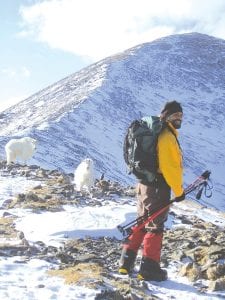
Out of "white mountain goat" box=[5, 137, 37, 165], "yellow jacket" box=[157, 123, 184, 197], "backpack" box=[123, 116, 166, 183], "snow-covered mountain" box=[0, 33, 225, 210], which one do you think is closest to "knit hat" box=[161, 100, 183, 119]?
"backpack" box=[123, 116, 166, 183]

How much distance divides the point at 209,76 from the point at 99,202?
417 feet

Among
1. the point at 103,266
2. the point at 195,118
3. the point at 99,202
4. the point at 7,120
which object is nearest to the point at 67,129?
the point at 7,120

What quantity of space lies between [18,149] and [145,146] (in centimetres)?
1588

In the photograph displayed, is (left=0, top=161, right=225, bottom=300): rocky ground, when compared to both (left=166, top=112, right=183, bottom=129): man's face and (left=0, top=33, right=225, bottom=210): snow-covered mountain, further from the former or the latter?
(left=0, top=33, right=225, bottom=210): snow-covered mountain

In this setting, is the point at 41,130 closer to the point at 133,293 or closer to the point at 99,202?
the point at 99,202

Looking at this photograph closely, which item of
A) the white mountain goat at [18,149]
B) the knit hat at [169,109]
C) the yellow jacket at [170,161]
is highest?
the white mountain goat at [18,149]

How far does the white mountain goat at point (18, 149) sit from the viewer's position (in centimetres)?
2227

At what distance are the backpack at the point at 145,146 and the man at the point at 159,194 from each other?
0.29 ft

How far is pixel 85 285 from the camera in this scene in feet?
22.6

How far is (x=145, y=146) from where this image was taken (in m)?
7.58

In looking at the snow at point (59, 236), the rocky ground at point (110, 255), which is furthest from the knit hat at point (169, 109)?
the snow at point (59, 236)

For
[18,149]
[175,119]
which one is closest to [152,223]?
[175,119]

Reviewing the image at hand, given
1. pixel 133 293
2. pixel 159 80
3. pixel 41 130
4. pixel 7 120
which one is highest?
pixel 159 80

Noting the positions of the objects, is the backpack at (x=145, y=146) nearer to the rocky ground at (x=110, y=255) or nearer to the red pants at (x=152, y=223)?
the red pants at (x=152, y=223)
